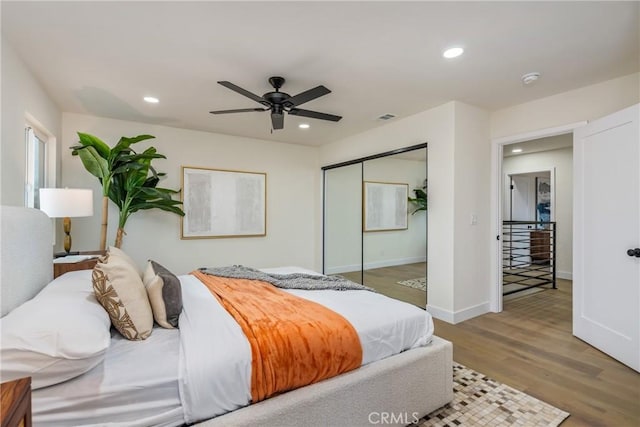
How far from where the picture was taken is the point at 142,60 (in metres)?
2.54

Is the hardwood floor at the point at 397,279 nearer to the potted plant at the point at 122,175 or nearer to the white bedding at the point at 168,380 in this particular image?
the white bedding at the point at 168,380

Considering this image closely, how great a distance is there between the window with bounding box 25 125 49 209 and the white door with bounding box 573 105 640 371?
523 cm

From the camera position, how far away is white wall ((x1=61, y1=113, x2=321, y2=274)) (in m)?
3.97

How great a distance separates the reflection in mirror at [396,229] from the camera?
12.9ft

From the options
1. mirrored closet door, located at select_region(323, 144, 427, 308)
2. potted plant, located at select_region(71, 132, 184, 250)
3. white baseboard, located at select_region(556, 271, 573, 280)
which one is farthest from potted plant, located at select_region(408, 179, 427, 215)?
white baseboard, located at select_region(556, 271, 573, 280)

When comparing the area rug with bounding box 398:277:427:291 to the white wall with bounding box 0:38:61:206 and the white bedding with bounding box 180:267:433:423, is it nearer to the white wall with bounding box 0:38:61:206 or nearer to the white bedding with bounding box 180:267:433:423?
the white bedding with bounding box 180:267:433:423

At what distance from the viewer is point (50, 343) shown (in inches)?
43.5

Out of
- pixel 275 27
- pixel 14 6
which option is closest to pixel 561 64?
pixel 275 27

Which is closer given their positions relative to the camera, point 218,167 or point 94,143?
point 94,143

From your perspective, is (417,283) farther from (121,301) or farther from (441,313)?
(121,301)

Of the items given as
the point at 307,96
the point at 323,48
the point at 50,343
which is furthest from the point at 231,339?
the point at 323,48

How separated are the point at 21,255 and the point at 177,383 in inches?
43.5

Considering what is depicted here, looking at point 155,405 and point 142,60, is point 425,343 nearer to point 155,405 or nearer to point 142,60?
point 155,405

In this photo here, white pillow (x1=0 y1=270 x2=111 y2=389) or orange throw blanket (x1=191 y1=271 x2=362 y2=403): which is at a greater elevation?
white pillow (x1=0 y1=270 x2=111 y2=389)
